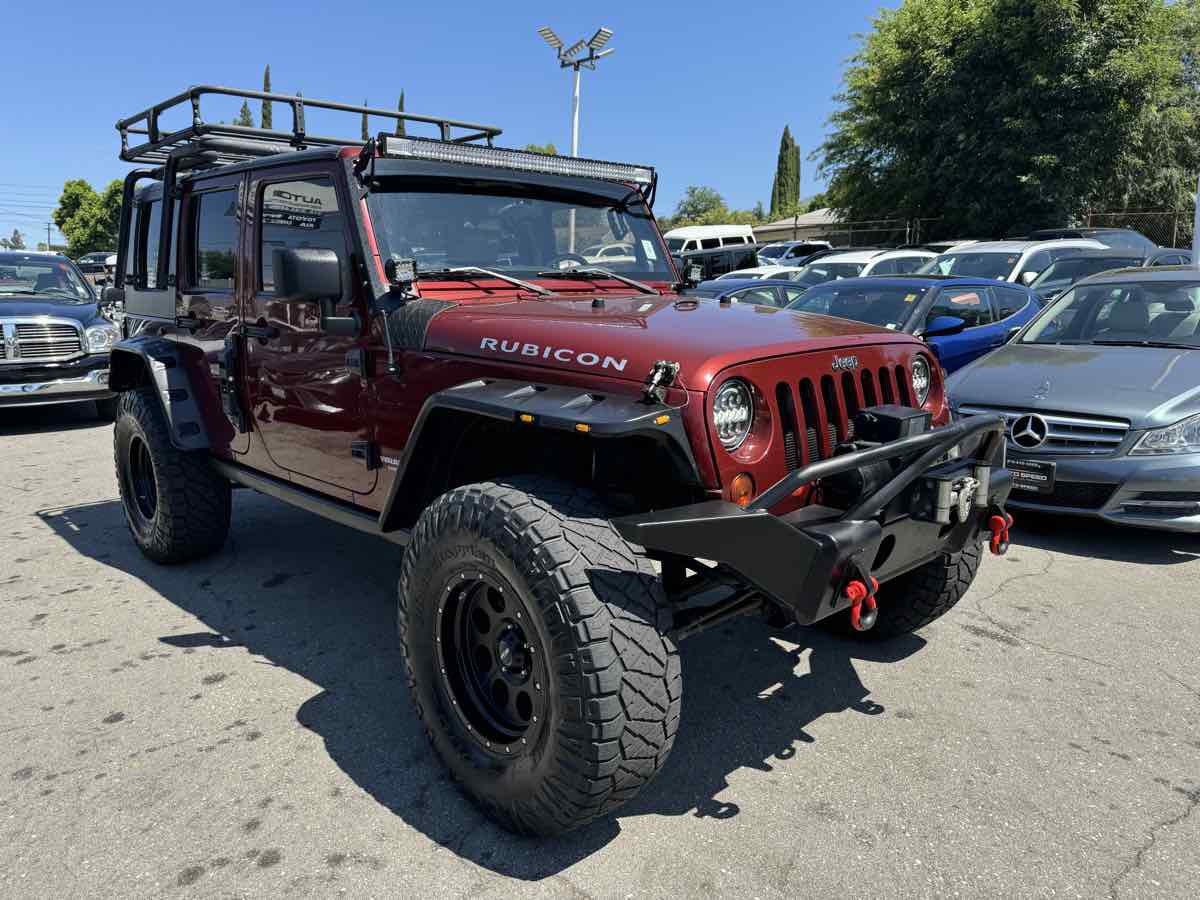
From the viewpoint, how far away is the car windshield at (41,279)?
32.7 ft

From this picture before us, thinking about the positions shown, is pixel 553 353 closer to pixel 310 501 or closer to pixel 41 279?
pixel 310 501

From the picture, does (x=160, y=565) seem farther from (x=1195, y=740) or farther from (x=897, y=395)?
(x=1195, y=740)

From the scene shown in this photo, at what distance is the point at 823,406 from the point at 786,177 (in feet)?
235

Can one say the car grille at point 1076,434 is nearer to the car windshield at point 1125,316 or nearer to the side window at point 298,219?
the car windshield at point 1125,316

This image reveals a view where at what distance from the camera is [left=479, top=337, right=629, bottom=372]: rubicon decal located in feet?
8.36

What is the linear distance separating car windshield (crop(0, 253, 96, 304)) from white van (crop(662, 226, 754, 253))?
21.3 m

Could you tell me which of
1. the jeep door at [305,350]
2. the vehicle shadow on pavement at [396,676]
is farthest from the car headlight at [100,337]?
the jeep door at [305,350]

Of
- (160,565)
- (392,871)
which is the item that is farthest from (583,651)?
(160,565)

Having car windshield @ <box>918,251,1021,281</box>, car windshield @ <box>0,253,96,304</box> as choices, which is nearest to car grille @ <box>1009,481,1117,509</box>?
car windshield @ <box>918,251,1021,281</box>

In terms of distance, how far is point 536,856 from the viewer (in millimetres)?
2455

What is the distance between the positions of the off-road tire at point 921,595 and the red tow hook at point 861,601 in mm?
958

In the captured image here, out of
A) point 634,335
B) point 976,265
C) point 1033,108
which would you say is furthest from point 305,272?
point 1033,108

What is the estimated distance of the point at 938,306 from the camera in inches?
291

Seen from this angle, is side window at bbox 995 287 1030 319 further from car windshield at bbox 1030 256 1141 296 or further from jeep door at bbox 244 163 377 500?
jeep door at bbox 244 163 377 500
